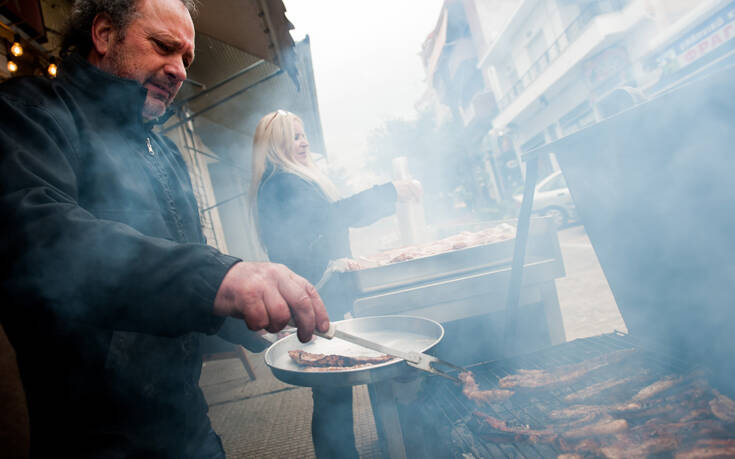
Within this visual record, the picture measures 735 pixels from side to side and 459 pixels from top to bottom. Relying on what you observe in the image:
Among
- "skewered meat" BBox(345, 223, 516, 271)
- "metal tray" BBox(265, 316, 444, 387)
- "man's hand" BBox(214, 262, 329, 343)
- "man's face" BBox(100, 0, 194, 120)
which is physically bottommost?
"metal tray" BBox(265, 316, 444, 387)

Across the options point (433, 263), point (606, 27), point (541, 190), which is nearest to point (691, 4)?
point (606, 27)

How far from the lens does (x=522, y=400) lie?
1720mm

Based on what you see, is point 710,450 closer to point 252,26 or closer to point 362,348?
point 362,348

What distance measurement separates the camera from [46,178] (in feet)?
2.89

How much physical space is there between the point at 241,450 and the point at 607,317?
4287 mm

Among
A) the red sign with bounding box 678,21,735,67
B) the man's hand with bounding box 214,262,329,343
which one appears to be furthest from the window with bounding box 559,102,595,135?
the man's hand with bounding box 214,262,329,343

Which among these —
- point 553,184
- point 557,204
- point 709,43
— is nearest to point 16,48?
point 557,204

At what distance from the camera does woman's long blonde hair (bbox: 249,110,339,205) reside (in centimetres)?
282

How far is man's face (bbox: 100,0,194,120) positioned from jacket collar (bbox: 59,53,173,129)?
8 cm

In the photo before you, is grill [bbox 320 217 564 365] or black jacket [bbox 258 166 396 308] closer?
grill [bbox 320 217 564 365]

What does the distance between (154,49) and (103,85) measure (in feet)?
0.81

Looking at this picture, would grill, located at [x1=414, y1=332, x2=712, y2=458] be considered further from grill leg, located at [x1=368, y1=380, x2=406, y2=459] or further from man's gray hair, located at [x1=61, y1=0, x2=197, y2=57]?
man's gray hair, located at [x1=61, y1=0, x2=197, y2=57]

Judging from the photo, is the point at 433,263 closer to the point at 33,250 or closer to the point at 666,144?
the point at 666,144

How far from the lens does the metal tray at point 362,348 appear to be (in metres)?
1.17
